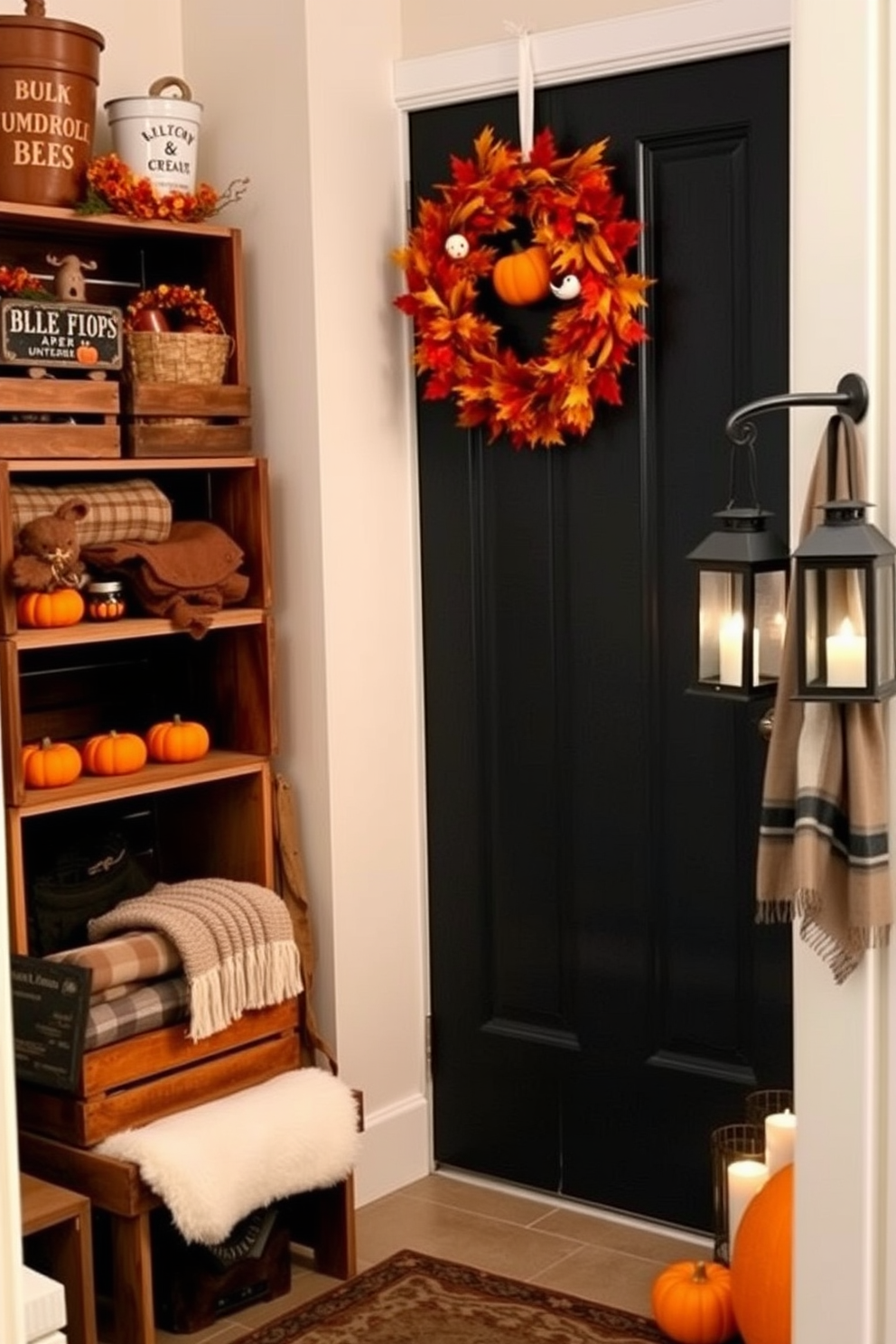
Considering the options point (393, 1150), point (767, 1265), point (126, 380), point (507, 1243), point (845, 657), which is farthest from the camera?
point (393, 1150)

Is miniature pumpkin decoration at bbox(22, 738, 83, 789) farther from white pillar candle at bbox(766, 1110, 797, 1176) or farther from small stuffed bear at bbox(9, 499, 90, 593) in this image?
white pillar candle at bbox(766, 1110, 797, 1176)

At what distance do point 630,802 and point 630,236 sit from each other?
106 centimetres

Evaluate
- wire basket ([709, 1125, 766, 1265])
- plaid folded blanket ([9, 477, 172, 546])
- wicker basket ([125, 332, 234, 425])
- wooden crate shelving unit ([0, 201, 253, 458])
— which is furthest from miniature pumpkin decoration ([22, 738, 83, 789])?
wire basket ([709, 1125, 766, 1265])

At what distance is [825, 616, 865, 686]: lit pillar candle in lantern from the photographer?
1.95 metres

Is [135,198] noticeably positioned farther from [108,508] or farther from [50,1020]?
[50,1020]

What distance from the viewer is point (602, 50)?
3467 millimetres

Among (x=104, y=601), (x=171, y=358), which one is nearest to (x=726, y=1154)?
(x=104, y=601)

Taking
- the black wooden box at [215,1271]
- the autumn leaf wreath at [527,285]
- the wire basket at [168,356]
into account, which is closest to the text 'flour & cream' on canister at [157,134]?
the wire basket at [168,356]

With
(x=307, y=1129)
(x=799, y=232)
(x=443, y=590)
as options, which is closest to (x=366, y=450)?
(x=443, y=590)

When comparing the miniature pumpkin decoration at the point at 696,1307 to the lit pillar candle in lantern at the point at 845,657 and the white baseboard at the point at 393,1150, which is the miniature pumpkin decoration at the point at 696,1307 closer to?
the white baseboard at the point at 393,1150

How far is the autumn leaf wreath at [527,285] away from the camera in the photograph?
3.42 meters

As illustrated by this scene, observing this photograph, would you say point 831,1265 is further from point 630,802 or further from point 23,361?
point 23,361

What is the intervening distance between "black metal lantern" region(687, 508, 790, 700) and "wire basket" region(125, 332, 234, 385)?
151 centimetres

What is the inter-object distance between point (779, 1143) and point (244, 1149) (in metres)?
0.89
